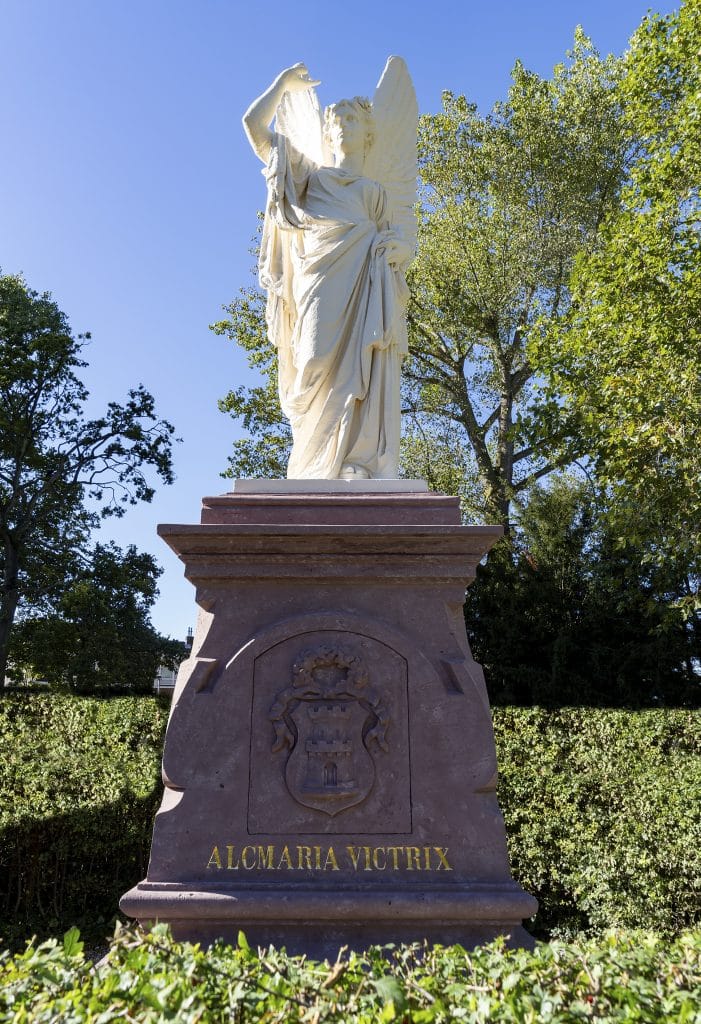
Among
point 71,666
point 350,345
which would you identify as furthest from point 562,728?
point 71,666

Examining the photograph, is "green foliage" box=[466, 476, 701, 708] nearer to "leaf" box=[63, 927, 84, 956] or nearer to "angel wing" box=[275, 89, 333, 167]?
"angel wing" box=[275, 89, 333, 167]

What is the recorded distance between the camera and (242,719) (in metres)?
3.85

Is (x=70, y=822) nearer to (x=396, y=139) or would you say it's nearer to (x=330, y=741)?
(x=330, y=741)

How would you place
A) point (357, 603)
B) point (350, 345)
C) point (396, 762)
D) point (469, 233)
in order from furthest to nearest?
point (469, 233), point (350, 345), point (357, 603), point (396, 762)

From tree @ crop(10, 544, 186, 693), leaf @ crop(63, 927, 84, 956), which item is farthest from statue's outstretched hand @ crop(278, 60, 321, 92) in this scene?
tree @ crop(10, 544, 186, 693)

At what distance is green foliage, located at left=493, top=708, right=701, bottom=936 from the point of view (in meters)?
6.91

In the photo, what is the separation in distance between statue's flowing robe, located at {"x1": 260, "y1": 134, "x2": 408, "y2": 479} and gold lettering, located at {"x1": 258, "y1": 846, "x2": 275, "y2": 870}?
2169 mm

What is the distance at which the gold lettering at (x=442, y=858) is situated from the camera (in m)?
3.64

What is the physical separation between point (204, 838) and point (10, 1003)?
1509 millimetres

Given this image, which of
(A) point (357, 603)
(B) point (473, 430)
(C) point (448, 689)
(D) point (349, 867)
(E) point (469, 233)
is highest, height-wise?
(E) point (469, 233)

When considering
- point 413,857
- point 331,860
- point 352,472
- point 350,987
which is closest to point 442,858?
point 413,857

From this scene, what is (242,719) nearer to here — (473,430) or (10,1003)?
(10,1003)

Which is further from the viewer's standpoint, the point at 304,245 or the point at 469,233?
the point at 469,233

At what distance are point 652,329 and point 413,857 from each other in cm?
930
